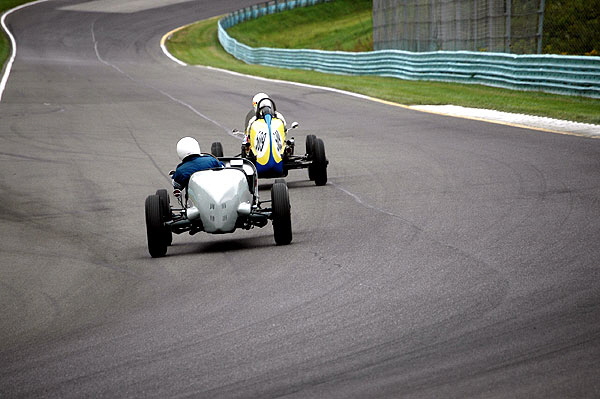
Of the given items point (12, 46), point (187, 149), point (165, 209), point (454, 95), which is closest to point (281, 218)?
point (165, 209)

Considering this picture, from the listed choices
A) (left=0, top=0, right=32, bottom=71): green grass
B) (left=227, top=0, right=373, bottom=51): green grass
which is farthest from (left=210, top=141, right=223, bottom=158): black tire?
(left=227, top=0, right=373, bottom=51): green grass

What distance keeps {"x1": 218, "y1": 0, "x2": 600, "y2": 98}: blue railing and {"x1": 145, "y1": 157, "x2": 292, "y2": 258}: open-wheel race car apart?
1477 cm

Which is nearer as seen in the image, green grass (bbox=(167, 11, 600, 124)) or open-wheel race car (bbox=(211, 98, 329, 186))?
open-wheel race car (bbox=(211, 98, 329, 186))

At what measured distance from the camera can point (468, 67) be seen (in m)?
29.6

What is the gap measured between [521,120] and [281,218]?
11675 millimetres

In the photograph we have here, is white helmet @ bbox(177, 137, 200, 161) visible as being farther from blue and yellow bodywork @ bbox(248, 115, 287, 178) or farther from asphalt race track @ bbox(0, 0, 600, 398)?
blue and yellow bodywork @ bbox(248, 115, 287, 178)

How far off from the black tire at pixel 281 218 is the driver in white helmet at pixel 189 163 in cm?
90

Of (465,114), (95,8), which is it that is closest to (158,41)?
(95,8)

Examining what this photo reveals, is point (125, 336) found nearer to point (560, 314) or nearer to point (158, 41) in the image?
point (560, 314)

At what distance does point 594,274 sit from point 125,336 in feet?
11.7

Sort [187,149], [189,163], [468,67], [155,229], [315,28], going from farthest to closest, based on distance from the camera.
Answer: [315,28] < [468,67] < [187,149] < [189,163] < [155,229]

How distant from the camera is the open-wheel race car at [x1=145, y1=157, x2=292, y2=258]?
9.55 meters

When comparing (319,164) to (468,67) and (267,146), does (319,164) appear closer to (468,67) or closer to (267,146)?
(267,146)

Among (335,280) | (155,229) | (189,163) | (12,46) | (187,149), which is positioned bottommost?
(12,46)
